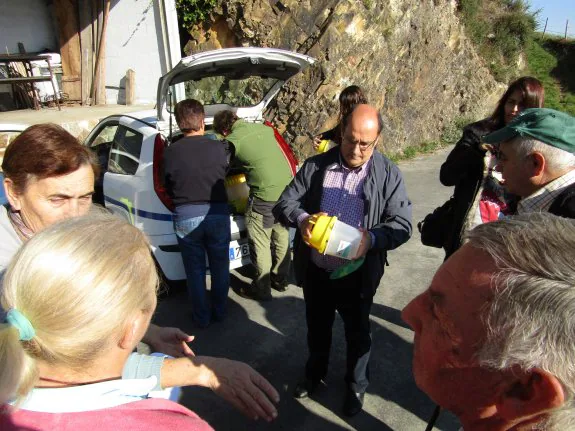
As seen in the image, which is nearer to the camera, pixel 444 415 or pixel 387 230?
pixel 387 230

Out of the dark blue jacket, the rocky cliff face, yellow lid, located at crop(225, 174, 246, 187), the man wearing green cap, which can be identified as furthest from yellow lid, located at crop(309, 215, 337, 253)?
the rocky cliff face

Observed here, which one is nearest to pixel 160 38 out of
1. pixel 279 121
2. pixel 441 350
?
pixel 279 121

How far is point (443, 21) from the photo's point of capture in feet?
35.1

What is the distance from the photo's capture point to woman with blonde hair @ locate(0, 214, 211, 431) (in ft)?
3.05

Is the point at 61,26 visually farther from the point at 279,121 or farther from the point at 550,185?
the point at 550,185

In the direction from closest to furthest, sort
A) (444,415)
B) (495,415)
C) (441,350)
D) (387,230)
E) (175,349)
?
(495,415), (441,350), (175,349), (387,230), (444,415)

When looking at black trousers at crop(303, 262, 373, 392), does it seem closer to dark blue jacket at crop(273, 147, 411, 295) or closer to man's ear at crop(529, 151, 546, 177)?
dark blue jacket at crop(273, 147, 411, 295)

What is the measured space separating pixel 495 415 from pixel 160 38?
9.21 meters

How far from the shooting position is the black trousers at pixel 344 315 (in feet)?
8.56

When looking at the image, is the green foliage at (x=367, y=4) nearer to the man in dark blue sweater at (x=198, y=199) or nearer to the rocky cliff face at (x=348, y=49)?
the rocky cliff face at (x=348, y=49)

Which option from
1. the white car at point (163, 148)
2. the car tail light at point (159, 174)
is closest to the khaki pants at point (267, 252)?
the white car at point (163, 148)

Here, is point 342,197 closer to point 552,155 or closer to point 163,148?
point 552,155

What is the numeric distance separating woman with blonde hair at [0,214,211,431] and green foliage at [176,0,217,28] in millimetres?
8253

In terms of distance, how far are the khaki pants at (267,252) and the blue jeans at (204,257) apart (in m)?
0.35
